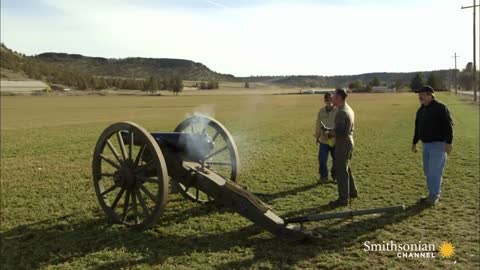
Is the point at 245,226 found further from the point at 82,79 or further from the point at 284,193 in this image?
the point at 82,79

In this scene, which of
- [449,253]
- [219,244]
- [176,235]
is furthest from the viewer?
[176,235]

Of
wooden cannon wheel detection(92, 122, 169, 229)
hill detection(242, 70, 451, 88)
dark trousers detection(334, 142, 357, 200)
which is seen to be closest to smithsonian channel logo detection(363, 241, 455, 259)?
dark trousers detection(334, 142, 357, 200)

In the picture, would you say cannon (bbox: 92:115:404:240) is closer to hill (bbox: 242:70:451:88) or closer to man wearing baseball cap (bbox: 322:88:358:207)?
man wearing baseball cap (bbox: 322:88:358:207)

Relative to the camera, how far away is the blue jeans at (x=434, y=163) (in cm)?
687

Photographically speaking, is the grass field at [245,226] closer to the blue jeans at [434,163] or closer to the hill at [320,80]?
the blue jeans at [434,163]

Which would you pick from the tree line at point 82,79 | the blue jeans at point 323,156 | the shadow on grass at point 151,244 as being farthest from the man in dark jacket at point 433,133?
the tree line at point 82,79

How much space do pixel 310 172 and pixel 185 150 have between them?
16.1 ft

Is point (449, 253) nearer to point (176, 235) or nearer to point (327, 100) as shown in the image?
point (176, 235)

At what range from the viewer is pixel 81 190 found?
8891 mm

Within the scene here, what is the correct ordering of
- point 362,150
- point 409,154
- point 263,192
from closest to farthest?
point 263,192 < point 409,154 < point 362,150

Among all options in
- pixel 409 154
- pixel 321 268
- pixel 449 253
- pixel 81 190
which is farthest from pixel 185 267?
pixel 409 154

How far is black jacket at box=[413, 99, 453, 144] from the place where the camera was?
22.1ft

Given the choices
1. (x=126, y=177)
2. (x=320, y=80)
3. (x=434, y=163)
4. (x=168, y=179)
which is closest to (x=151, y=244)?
(x=168, y=179)

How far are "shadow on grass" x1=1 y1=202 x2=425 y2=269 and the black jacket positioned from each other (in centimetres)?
132
